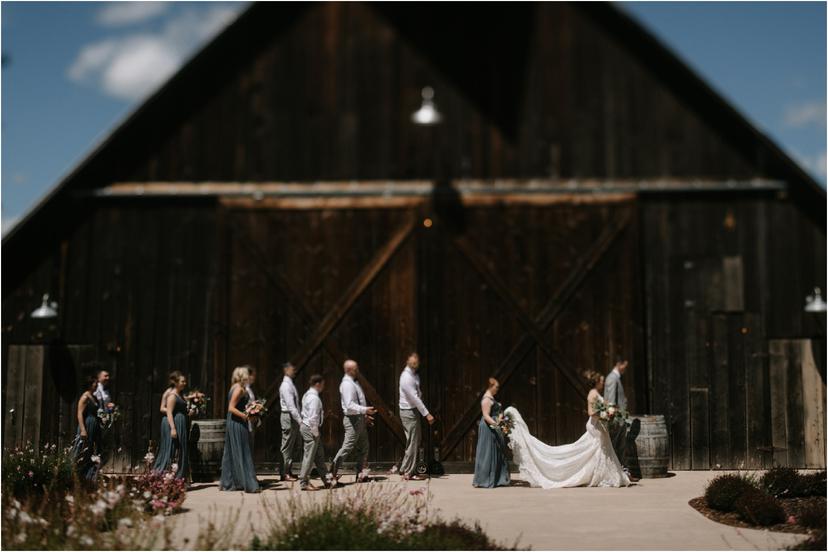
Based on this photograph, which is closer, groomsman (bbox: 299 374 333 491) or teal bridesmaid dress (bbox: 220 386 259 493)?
teal bridesmaid dress (bbox: 220 386 259 493)

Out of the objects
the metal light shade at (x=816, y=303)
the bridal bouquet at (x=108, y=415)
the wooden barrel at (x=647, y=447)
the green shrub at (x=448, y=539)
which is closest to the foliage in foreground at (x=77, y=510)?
the bridal bouquet at (x=108, y=415)

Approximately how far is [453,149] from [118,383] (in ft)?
21.7

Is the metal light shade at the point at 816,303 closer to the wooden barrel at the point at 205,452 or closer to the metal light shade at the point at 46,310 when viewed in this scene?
the wooden barrel at the point at 205,452

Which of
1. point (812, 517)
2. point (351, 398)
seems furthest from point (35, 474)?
point (812, 517)

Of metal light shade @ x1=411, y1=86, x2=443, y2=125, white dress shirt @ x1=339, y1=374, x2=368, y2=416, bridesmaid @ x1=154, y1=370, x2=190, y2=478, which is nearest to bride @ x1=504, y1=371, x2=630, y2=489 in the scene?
white dress shirt @ x1=339, y1=374, x2=368, y2=416

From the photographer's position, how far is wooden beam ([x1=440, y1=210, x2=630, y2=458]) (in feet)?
50.9

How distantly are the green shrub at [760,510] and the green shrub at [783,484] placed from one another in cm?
146

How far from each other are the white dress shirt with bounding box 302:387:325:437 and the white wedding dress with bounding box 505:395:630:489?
3.00 m

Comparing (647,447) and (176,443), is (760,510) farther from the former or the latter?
(176,443)

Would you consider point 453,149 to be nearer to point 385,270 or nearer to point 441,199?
point 441,199

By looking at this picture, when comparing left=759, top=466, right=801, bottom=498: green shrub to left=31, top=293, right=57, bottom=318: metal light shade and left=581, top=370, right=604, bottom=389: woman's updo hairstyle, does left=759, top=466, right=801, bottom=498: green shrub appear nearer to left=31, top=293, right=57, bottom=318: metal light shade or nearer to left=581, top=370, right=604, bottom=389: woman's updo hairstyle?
left=581, top=370, right=604, bottom=389: woman's updo hairstyle

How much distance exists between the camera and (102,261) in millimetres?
15844

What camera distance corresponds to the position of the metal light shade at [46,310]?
1561 cm

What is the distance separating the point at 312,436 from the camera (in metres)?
13.3
